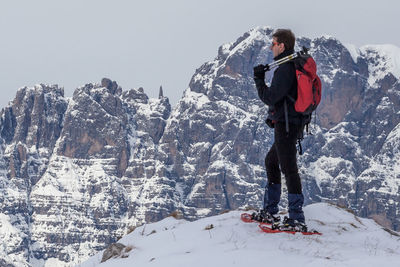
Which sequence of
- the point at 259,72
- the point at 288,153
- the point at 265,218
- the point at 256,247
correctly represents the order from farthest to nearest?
the point at 265,218
the point at 288,153
the point at 259,72
the point at 256,247

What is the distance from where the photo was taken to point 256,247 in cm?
838

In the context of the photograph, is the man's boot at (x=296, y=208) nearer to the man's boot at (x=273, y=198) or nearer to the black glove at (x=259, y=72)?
the man's boot at (x=273, y=198)

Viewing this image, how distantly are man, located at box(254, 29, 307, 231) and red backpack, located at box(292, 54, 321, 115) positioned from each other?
17 centimetres

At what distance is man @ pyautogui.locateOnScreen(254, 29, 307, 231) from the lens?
9.38 meters

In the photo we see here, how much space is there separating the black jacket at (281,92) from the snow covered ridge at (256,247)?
1956mm

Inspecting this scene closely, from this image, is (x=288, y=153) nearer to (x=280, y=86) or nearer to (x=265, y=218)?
(x=280, y=86)

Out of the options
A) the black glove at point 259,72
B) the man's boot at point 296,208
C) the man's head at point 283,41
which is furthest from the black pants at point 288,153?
the man's head at point 283,41

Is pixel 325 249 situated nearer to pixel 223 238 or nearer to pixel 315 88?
pixel 223 238

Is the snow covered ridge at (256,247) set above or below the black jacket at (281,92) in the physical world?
below

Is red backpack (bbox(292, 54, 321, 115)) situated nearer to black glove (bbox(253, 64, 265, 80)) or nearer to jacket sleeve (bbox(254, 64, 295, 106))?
jacket sleeve (bbox(254, 64, 295, 106))

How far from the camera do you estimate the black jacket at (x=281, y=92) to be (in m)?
9.35

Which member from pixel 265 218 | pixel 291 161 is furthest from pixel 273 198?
pixel 291 161

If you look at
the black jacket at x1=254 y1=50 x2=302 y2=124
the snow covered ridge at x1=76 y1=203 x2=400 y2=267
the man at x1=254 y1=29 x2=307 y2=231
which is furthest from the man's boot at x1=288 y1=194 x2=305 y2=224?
→ the black jacket at x1=254 y1=50 x2=302 y2=124

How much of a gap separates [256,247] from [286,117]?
2268mm
